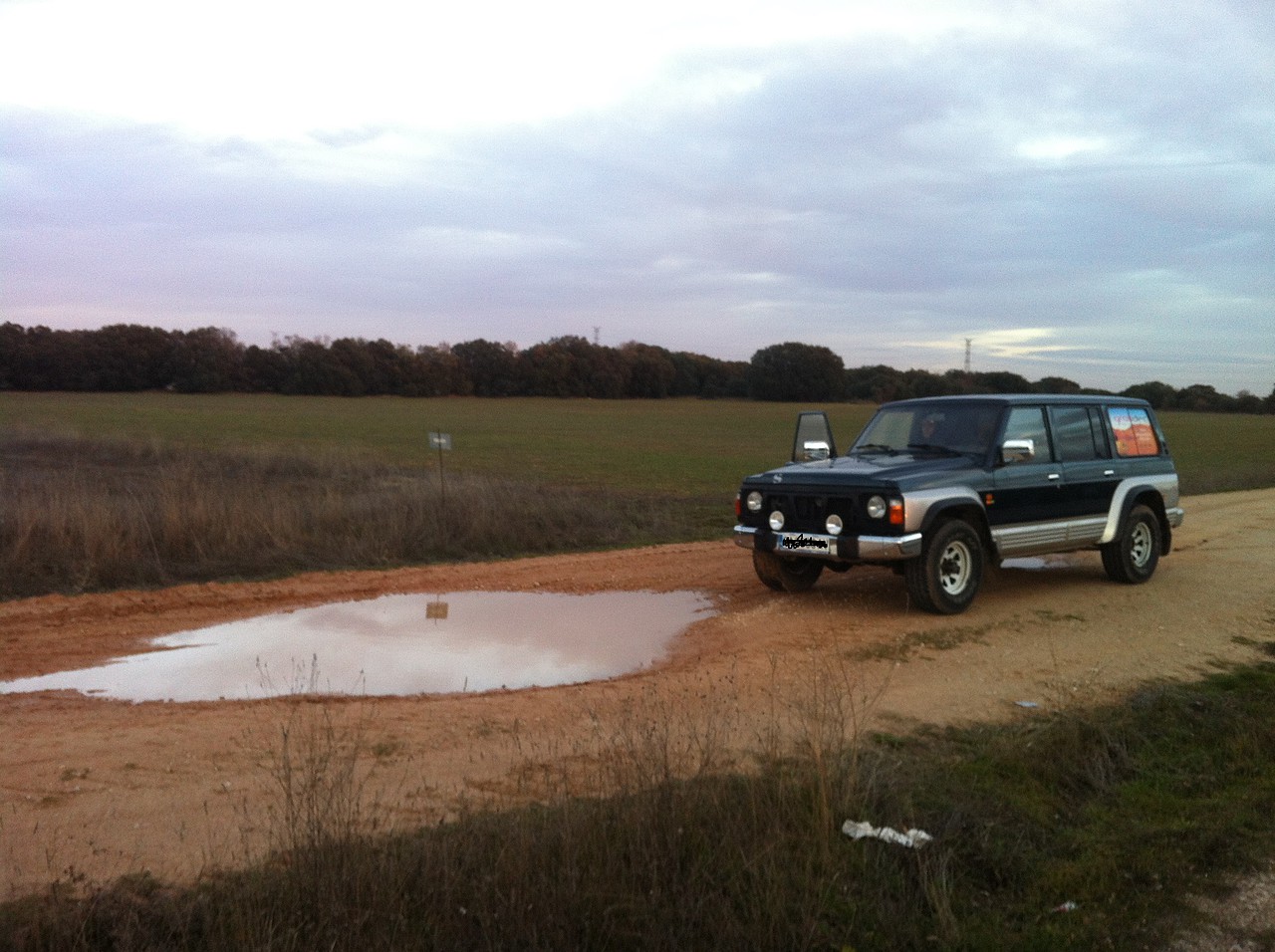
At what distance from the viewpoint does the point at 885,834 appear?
4816mm

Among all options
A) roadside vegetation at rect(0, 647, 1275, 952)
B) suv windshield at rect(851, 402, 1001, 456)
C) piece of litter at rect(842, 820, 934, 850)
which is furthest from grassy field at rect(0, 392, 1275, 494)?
piece of litter at rect(842, 820, 934, 850)

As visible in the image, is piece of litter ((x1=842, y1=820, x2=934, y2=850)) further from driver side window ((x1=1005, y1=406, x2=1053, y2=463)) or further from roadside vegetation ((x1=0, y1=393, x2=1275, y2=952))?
driver side window ((x1=1005, y1=406, x2=1053, y2=463))

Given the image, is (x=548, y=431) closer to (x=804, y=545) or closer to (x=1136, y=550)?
(x=1136, y=550)

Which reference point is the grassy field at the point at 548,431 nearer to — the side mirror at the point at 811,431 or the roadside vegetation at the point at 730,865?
the side mirror at the point at 811,431

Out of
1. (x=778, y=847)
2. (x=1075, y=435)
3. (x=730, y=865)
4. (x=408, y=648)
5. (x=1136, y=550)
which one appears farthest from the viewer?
(x=1136, y=550)

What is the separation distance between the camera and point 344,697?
7.54 metres

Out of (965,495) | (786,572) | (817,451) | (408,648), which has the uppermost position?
(817,451)

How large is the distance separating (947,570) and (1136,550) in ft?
10.9

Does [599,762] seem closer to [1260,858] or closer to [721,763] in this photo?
[721,763]

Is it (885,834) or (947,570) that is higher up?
(947,570)

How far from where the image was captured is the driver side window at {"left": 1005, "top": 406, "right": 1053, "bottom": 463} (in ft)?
36.2

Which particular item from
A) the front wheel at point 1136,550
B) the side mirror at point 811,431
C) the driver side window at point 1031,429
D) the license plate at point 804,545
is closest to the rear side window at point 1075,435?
the driver side window at point 1031,429

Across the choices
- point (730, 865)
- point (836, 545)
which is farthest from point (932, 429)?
point (730, 865)

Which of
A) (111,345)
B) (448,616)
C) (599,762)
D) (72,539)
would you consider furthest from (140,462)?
(111,345)
